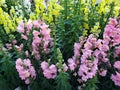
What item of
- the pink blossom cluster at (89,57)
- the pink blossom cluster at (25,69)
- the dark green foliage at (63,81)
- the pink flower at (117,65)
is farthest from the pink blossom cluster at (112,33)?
the pink blossom cluster at (25,69)

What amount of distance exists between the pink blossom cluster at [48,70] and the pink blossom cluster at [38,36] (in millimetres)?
196

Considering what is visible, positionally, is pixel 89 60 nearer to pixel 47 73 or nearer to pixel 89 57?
pixel 89 57

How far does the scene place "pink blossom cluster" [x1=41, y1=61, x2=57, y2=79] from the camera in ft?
8.45

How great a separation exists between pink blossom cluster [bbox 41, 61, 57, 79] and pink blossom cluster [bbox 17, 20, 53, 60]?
196mm

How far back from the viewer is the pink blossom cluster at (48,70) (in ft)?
8.45

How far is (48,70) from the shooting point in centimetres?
260

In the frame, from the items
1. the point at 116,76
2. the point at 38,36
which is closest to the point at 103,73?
the point at 116,76

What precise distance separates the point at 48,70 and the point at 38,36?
324mm

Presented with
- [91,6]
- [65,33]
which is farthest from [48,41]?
[91,6]

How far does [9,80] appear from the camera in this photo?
3.11 m

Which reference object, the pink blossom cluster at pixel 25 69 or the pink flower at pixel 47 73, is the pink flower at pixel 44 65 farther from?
the pink blossom cluster at pixel 25 69

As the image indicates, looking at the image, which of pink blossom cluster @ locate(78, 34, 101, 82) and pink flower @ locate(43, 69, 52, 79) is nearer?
pink blossom cluster @ locate(78, 34, 101, 82)

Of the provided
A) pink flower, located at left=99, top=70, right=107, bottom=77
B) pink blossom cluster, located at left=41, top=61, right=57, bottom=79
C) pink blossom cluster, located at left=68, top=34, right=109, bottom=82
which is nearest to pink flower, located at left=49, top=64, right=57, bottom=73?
pink blossom cluster, located at left=41, top=61, right=57, bottom=79

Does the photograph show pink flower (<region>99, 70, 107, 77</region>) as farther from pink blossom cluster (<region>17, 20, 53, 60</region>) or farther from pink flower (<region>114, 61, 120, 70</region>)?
pink blossom cluster (<region>17, 20, 53, 60</region>)
